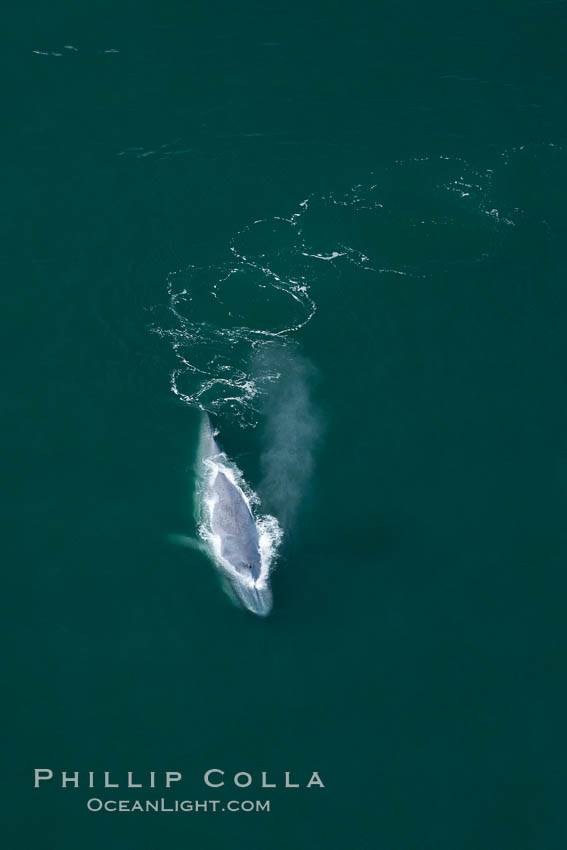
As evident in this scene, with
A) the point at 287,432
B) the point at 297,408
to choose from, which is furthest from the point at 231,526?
the point at 297,408

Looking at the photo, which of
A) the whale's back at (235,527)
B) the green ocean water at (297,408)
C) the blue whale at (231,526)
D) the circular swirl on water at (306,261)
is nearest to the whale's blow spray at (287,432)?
the green ocean water at (297,408)

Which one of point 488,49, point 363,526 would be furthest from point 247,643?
point 488,49

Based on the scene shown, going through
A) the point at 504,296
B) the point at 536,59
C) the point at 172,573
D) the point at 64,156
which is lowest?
the point at 172,573

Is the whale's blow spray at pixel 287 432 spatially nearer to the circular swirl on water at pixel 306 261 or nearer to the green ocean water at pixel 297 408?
the green ocean water at pixel 297 408

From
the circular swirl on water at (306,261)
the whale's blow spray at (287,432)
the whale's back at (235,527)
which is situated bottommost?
the whale's back at (235,527)

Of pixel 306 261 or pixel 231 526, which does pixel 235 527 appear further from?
pixel 306 261

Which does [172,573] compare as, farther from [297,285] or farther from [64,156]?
[64,156]

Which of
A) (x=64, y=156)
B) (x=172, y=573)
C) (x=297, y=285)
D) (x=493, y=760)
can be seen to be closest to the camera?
(x=493, y=760)
